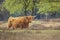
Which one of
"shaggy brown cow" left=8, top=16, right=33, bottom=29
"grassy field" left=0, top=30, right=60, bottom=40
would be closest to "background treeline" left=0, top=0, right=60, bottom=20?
"shaggy brown cow" left=8, top=16, right=33, bottom=29

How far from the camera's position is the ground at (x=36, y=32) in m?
2.40

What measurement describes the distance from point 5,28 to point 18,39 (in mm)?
248

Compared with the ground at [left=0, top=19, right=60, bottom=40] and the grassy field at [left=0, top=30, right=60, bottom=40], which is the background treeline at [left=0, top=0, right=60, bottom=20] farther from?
the grassy field at [left=0, top=30, right=60, bottom=40]

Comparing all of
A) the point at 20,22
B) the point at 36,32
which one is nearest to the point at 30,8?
the point at 20,22

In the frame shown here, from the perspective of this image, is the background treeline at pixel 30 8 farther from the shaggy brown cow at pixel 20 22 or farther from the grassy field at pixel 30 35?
the grassy field at pixel 30 35

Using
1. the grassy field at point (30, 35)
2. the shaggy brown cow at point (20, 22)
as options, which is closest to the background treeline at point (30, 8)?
the shaggy brown cow at point (20, 22)

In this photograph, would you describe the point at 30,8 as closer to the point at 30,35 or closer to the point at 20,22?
the point at 20,22

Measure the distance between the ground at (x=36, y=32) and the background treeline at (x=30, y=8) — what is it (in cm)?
9

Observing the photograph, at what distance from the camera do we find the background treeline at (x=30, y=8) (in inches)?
95.0

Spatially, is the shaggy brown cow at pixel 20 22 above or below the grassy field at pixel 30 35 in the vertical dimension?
above

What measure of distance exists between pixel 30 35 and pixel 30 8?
1.28 feet

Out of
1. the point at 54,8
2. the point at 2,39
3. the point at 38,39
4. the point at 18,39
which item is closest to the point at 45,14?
the point at 54,8

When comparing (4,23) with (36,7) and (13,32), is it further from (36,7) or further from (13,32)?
(36,7)

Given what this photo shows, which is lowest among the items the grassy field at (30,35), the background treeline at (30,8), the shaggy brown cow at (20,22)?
the grassy field at (30,35)
